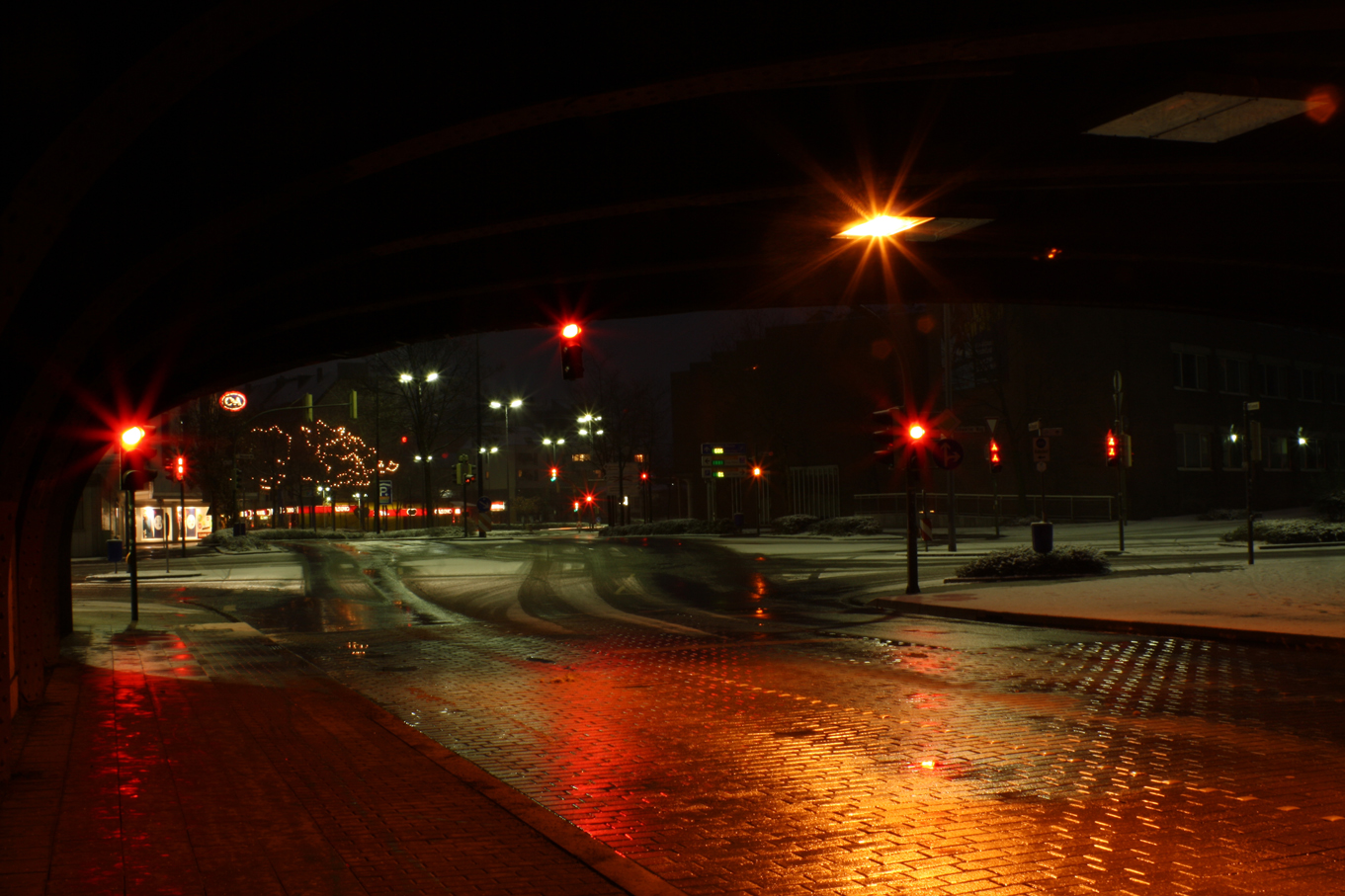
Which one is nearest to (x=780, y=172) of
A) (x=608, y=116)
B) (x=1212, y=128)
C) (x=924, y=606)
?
(x=608, y=116)

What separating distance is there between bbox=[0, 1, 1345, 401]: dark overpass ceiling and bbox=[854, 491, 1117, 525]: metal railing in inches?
1390

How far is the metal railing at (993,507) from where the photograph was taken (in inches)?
2056

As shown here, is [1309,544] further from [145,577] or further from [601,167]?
[145,577]

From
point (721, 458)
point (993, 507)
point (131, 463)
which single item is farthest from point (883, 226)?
point (993, 507)

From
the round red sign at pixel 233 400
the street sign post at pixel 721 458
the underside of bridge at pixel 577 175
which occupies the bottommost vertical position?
the street sign post at pixel 721 458

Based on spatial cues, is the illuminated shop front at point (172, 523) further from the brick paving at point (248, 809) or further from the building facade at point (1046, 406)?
the brick paving at point (248, 809)

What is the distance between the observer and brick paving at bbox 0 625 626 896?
5285 millimetres

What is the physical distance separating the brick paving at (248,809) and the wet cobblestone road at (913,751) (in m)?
0.60

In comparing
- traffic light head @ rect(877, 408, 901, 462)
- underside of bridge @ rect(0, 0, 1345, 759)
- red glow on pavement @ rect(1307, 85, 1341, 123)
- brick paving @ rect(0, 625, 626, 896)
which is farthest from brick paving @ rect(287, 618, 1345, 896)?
traffic light head @ rect(877, 408, 901, 462)

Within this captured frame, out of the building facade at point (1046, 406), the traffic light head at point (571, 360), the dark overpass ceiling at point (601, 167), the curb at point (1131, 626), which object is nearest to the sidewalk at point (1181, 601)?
the curb at point (1131, 626)

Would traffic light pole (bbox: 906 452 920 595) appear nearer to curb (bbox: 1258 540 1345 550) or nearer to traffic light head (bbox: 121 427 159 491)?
traffic light head (bbox: 121 427 159 491)

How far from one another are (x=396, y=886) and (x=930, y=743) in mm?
4419

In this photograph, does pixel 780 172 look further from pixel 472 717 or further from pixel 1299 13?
pixel 472 717

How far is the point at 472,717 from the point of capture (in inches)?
388
